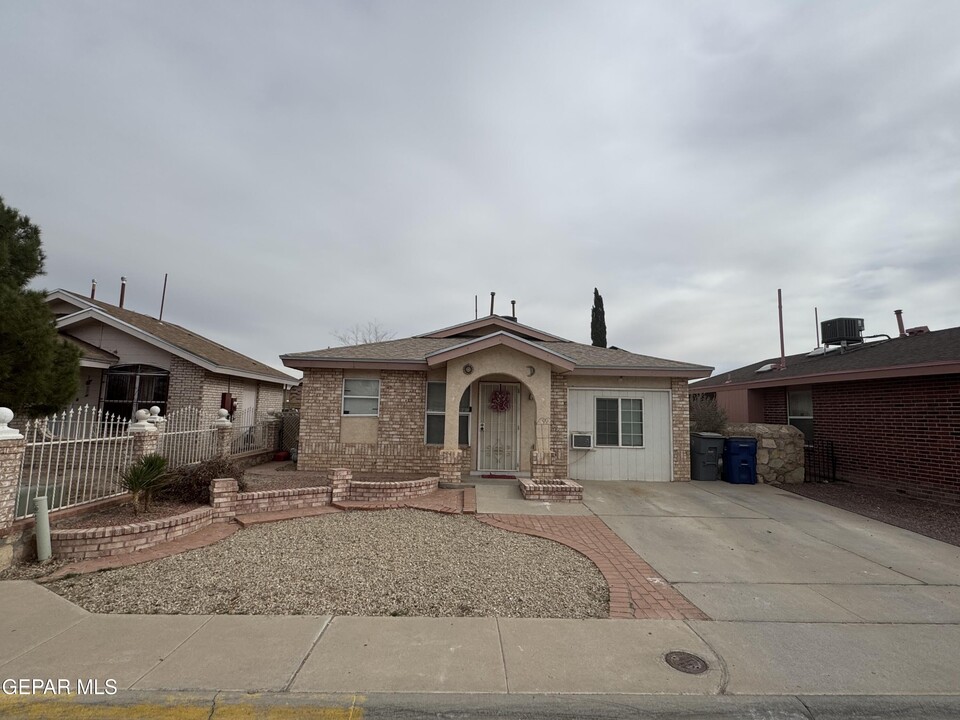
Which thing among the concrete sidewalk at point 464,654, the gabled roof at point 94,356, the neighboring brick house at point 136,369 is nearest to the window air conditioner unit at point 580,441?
the concrete sidewalk at point 464,654

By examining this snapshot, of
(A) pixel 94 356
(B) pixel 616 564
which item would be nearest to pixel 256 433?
(A) pixel 94 356

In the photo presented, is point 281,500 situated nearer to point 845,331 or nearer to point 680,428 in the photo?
point 680,428

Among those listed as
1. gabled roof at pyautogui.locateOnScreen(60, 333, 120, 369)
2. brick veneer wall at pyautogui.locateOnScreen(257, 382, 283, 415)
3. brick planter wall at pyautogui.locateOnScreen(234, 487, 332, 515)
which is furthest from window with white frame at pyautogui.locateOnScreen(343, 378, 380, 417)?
gabled roof at pyautogui.locateOnScreen(60, 333, 120, 369)

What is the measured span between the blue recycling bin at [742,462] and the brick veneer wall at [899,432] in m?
2.46

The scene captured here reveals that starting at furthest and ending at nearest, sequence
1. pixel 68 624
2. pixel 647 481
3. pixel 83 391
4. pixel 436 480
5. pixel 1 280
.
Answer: pixel 83 391
pixel 647 481
pixel 436 480
pixel 1 280
pixel 68 624

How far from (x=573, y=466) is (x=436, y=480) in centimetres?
375

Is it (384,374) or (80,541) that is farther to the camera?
(384,374)

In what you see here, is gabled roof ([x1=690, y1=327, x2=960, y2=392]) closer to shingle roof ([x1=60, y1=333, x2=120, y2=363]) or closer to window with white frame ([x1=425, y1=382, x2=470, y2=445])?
window with white frame ([x1=425, y1=382, x2=470, y2=445])

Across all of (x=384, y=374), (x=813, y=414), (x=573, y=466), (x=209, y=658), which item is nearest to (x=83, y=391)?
(x=384, y=374)

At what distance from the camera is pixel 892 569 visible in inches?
215

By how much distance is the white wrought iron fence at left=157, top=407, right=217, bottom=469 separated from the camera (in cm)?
809

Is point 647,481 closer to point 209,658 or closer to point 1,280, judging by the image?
point 209,658

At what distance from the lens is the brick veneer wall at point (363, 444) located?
1063 centimetres

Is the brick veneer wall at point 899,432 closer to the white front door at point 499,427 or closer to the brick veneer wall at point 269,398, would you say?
the white front door at point 499,427
